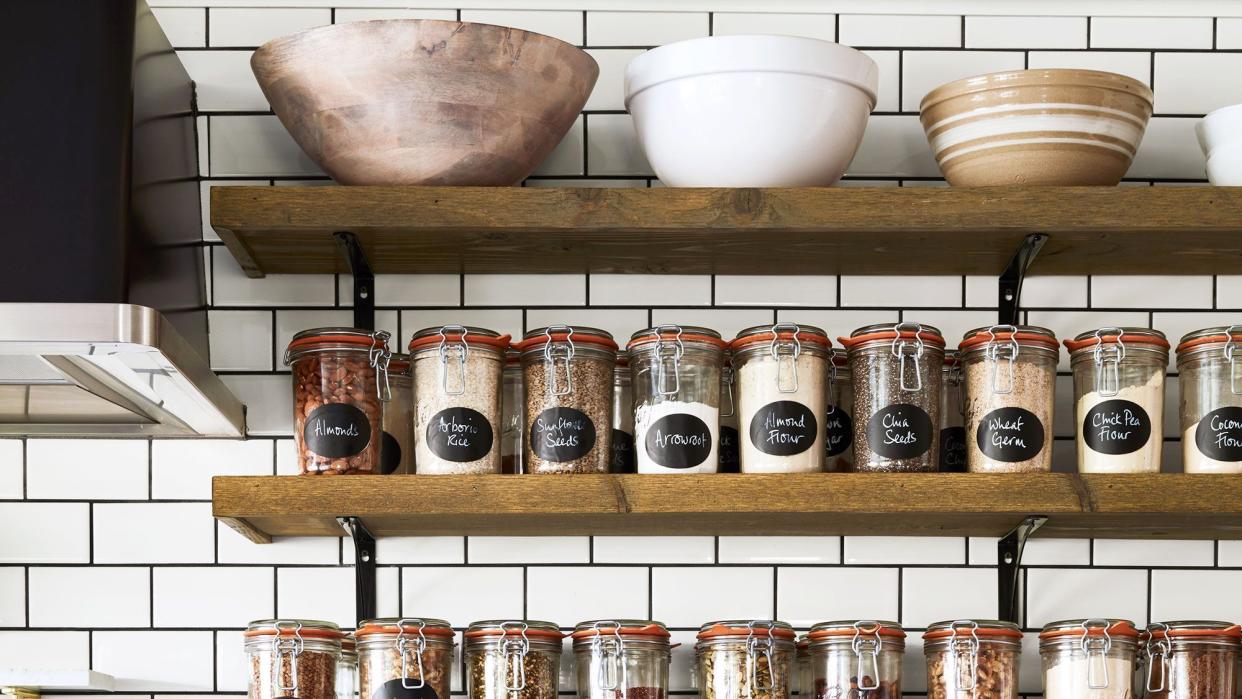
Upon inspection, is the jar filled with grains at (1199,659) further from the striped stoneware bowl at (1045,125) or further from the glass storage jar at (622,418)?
the glass storage jar at (622,418)

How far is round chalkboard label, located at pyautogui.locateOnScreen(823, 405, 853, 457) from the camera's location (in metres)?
1.68

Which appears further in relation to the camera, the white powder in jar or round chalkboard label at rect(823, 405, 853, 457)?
round chalkboard label at rect(823, 405, 853, 457)

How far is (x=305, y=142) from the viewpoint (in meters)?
1.68

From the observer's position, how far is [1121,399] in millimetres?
1597

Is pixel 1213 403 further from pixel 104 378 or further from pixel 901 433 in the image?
pixel 104 378

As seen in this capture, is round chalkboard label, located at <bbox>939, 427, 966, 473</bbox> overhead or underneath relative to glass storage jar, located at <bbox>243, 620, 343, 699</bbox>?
overhead

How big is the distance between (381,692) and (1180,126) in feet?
4.69

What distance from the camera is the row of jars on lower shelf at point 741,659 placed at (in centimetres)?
157

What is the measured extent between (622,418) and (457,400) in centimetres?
24

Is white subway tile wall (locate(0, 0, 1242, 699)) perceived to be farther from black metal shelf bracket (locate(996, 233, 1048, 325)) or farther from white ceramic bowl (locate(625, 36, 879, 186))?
white ceramic bowl (locate(625, 36, 879, 186))

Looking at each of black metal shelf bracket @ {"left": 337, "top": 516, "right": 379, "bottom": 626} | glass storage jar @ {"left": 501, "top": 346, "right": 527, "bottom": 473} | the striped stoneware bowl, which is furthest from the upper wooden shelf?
black metal shelf bracket @ {"left": 337, "top": 516, "right": 379, "bottom": 626}

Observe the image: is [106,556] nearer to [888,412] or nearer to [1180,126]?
[888,412]

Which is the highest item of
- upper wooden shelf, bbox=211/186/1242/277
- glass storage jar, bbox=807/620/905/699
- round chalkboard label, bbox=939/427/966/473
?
upper wooden shelf, bbox=211/186/1242/277

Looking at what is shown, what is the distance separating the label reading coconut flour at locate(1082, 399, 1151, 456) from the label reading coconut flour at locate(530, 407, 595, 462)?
2.08 feet
